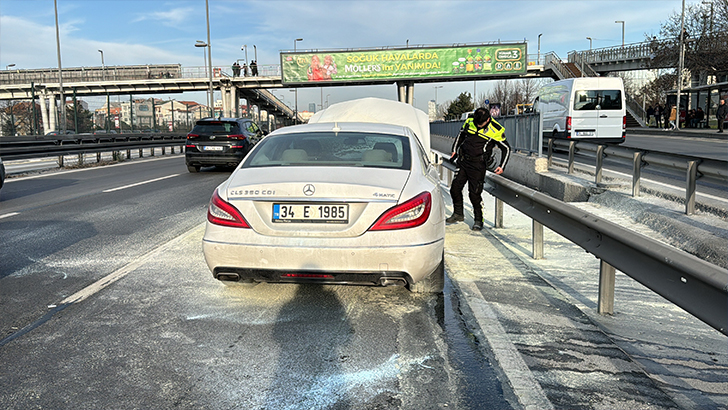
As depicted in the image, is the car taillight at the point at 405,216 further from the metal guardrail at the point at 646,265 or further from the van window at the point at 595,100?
the van window at the point at 595,100

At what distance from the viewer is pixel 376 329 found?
4227mm

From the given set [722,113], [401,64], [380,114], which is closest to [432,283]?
[380,114]

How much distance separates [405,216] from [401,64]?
55444 mm

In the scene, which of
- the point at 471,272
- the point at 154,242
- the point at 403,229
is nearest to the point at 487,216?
the point at 471,272

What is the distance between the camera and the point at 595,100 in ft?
Result: 70.1

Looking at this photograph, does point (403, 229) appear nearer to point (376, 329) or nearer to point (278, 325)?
point (376, 329)

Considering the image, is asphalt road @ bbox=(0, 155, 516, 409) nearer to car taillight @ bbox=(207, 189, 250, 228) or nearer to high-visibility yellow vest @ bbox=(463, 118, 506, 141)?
car taillight @ bbox=(207, 189, 250, 228)

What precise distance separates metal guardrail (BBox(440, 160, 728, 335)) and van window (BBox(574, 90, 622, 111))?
16.4 metres

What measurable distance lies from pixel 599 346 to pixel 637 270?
54 centimetres

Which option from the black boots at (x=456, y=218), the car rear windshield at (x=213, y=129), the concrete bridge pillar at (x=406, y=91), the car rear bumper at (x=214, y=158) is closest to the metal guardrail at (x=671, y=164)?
the black boots at (x=456, y=218)

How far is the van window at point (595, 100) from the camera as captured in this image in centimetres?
2130

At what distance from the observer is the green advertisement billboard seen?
56.4 metres

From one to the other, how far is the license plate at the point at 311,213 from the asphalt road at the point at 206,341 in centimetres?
73

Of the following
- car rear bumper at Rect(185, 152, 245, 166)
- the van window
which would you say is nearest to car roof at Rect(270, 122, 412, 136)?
car rear bumper at Rect(185, 152, 245, 166)
